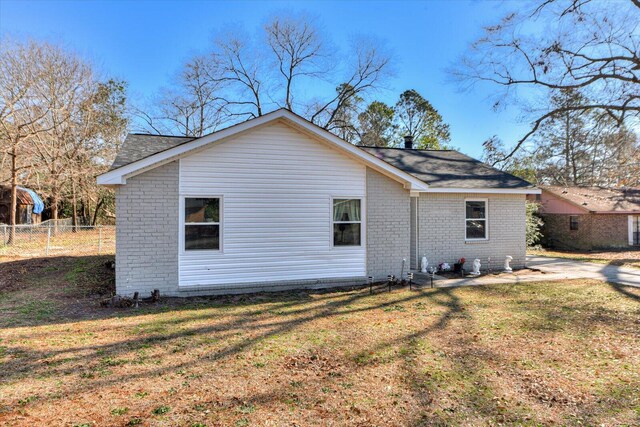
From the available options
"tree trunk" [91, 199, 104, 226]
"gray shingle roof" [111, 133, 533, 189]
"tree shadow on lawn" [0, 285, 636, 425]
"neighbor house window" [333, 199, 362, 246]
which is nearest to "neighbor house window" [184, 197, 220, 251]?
"tree shadow on lawn" [0, 285, 636, 425]

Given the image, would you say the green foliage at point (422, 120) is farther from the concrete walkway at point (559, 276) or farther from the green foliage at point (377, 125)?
the concrete walkway at point (559, 276)

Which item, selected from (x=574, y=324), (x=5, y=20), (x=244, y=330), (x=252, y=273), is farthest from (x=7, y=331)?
(x=5, y=20)

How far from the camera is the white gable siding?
8.20 m

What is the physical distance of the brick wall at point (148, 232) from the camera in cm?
757

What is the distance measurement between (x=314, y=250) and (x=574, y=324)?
5.47 metres

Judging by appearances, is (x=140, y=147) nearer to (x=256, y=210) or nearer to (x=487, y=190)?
(x=256, y=210)

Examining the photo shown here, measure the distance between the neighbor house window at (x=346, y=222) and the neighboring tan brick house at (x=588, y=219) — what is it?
595 inches

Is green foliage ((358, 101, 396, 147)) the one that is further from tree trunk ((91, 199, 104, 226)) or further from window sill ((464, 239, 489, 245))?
tree trunk ((91, 199, 104, 226))

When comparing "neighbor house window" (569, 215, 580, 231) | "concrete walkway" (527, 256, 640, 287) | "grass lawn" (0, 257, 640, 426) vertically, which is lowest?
"grass lawn" (0, 257, 640, 426)

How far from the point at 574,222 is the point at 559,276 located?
45.1ft

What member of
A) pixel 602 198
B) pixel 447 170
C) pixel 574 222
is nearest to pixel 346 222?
pixel 447 170

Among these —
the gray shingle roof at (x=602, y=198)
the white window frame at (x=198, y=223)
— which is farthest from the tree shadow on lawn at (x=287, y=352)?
the gray shingle roof at (x=602, y=198)

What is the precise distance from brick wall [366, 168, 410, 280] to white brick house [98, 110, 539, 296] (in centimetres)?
3

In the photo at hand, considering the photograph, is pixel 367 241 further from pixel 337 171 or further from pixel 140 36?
pixel 140 36
